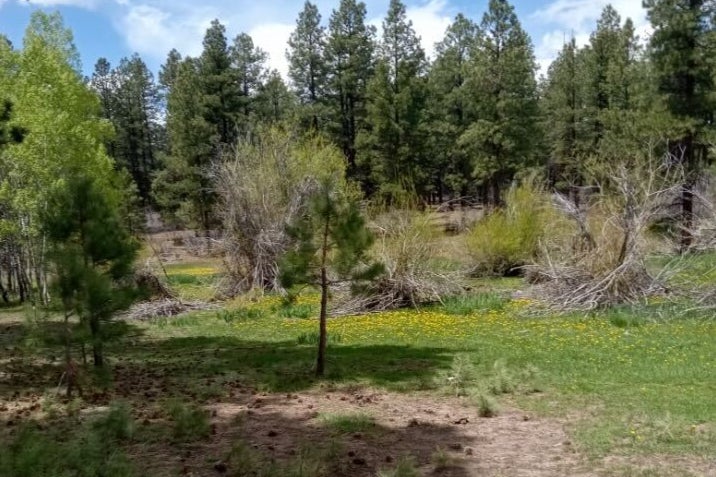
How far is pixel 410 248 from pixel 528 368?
825 centimetres

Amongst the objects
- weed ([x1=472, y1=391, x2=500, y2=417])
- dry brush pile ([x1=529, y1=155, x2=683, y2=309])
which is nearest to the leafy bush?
weed ([x1=472, y1=391, x2=500, y2=417])

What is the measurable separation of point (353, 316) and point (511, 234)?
897 centimetres

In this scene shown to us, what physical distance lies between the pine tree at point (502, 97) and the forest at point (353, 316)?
4.73 m

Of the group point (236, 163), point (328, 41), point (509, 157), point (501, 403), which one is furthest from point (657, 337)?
point (328, 41)

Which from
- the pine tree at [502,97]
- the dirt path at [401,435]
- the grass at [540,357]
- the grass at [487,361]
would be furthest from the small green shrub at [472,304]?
the pine tree at [502,97]

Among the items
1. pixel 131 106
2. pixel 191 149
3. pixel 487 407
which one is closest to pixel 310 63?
pixel 191 149

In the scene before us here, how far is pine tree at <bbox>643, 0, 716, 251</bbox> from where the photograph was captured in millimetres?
25188

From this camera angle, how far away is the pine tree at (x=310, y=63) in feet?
157

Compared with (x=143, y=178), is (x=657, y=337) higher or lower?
lower

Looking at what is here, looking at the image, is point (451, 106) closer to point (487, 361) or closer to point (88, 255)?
point (487, 361)

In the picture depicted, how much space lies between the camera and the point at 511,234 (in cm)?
2267

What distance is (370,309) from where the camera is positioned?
16.5m

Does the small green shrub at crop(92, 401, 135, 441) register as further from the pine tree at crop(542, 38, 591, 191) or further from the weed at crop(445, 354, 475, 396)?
the pine tree at crop(542, 38, 591, 191)

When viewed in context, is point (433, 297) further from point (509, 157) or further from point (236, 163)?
point (509, 157)
